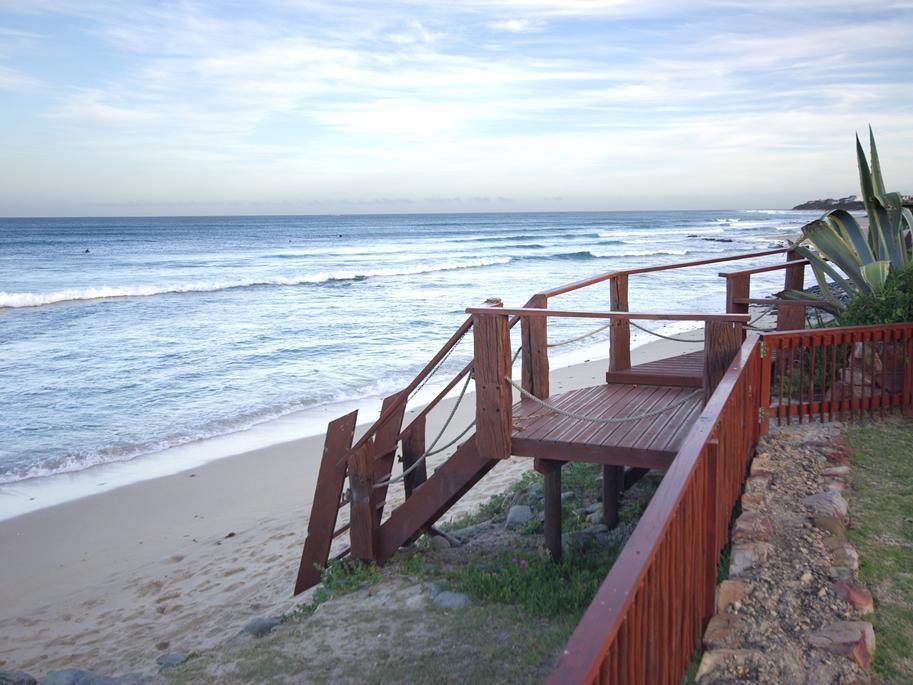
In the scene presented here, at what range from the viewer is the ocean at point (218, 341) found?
11.6m

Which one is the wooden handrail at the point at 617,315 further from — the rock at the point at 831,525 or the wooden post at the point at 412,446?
the wooden post at the point at 412,446

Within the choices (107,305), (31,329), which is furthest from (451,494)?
(107,305)

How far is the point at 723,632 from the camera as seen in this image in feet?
11.1

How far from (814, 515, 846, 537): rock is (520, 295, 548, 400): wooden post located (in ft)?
8.30

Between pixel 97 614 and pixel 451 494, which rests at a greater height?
pixel 451 494

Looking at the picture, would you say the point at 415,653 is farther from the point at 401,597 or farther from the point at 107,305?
the point at 107,305

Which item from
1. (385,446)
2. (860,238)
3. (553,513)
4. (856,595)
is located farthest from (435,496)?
(860,238)

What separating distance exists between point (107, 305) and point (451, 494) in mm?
27688

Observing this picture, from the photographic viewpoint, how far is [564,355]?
16922 millimetres

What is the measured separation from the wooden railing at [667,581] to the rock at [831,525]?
0.61 metres

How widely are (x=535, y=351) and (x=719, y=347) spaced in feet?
4.93

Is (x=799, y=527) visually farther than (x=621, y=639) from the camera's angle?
Yes

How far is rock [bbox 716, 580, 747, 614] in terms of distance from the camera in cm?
361

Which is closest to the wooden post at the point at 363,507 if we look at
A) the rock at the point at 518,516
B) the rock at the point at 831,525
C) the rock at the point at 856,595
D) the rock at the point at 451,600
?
the rock at the point at 451,600
